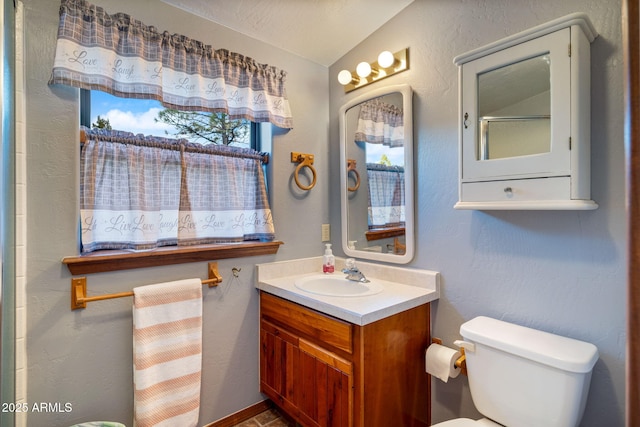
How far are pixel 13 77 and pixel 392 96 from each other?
170 cm

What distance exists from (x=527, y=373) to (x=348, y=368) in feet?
2.16

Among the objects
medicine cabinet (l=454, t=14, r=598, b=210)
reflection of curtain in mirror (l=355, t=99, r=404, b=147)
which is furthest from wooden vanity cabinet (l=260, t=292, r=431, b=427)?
reflection of curtain in mirror (l=355, t=99, r=404, b=147)

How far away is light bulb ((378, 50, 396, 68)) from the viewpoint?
1.69m

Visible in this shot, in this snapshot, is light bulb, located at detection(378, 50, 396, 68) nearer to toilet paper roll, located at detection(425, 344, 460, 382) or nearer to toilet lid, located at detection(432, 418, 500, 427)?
toilet paper roll, located at detection(425, 344, 460, 382)

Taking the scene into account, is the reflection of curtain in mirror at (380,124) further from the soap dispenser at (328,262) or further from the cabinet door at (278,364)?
the cabinet door at (278,364)

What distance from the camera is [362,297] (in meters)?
1.44

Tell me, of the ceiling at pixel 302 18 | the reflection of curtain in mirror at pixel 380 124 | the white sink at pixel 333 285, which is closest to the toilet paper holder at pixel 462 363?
the white sink at pixel 333 285

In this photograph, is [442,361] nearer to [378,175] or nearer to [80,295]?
[378,175]

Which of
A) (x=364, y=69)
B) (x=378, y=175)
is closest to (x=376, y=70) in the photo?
(x=364, y=69)

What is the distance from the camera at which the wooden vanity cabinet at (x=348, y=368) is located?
49.5 inches

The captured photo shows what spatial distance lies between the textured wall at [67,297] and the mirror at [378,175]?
26.9 inches

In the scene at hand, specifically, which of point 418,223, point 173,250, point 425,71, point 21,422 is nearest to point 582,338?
point 418,223

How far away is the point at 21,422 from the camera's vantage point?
119 cm

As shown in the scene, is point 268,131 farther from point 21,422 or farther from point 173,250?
point 21,422
